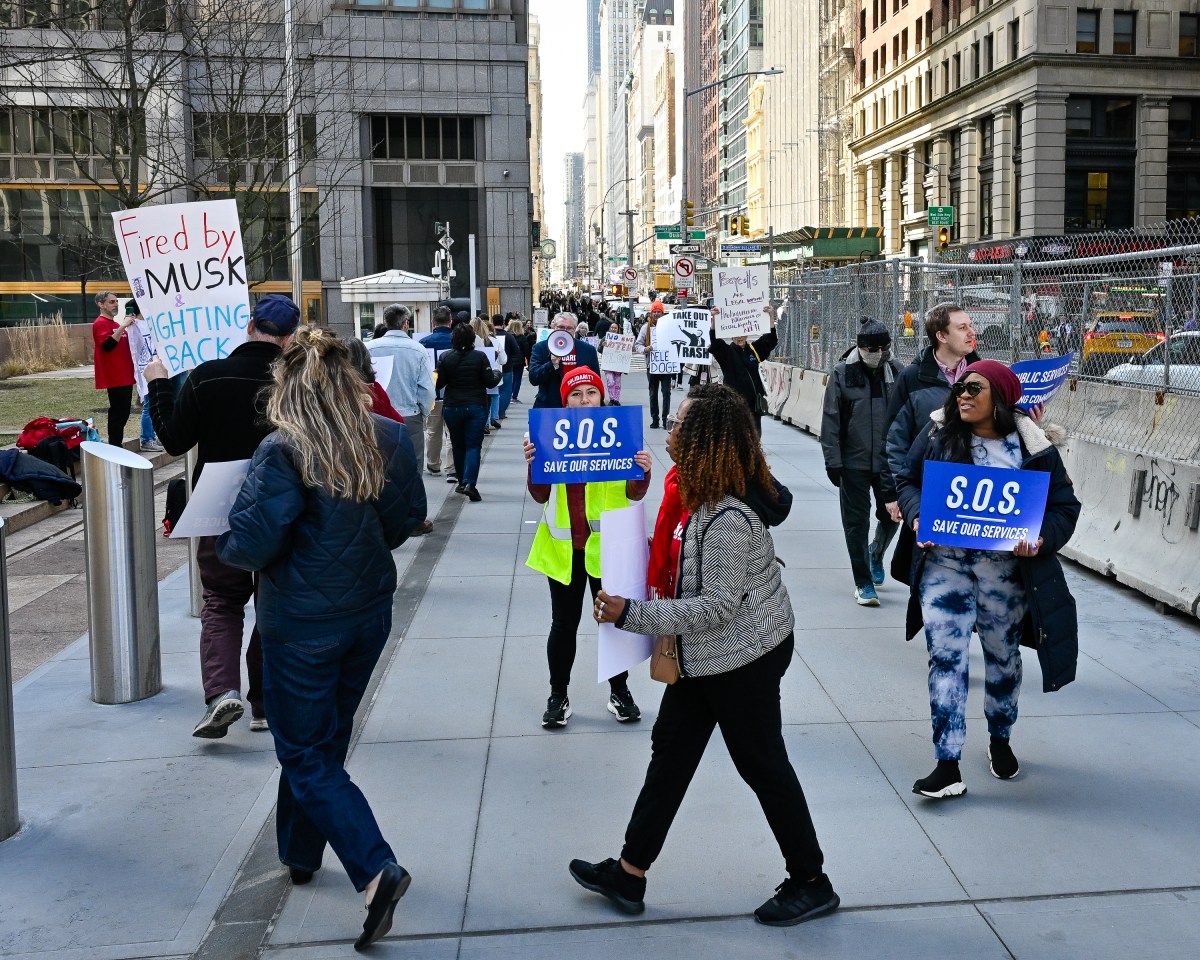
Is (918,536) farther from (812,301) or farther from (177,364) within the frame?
(812,301)

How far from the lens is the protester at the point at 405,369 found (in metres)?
12.2

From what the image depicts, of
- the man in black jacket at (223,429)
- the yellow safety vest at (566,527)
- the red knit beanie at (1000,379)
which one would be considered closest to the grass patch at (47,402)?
the man in black jacket at (223,429)

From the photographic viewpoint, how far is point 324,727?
4.15m

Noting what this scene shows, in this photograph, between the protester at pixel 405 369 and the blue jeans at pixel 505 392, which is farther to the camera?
the blue jeans at pixel 505 392

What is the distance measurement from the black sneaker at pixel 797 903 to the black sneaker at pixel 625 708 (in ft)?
6.99

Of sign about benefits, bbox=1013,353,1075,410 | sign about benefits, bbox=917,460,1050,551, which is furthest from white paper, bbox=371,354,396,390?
sign about benefits, bbox=917,460,1050,551

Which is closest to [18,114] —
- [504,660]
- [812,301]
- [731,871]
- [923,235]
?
[812,301]

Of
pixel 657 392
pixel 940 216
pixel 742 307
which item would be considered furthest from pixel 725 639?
A: pixel 940 216

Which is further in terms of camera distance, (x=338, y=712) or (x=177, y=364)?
(x=177, y=364)

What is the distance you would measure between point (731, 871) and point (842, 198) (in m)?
87.6

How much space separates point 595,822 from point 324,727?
4.46ft

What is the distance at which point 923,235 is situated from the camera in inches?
2726

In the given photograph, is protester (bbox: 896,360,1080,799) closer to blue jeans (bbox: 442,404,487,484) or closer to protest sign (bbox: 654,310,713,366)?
blue jeans (bbox: 442,404,487,484)

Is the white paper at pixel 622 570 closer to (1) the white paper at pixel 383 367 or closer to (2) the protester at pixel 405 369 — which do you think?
(1) the white paper at pixel 383 367
